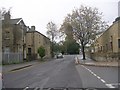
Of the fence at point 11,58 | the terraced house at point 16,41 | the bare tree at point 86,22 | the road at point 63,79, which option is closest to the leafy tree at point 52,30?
the terraced house at point 16,41

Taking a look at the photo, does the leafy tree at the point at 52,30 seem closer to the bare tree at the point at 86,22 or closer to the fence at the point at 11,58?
the bare tree at the point at 86,22

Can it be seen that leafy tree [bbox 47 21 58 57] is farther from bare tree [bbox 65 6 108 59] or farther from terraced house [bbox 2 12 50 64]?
bare tree [bbox 65 6 108 59]

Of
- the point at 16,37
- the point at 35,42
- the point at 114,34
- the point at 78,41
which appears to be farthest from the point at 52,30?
the point at 114,34

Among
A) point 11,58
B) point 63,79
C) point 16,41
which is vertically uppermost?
point 16,41

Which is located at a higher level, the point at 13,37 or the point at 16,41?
the point at 13,37

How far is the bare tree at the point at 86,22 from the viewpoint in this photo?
192 ft

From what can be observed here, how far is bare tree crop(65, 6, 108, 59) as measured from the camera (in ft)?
192

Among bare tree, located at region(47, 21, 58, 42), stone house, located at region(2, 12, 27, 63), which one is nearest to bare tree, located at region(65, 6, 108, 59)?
stone house, located at region(2, 12, 27, 63)

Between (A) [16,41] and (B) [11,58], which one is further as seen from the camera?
(A) [16,41]

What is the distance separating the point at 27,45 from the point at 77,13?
55.5 ft

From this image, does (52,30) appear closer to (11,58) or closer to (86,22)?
(86,22)

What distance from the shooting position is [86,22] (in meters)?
58.5

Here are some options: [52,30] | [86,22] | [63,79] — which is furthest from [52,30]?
[63,79]

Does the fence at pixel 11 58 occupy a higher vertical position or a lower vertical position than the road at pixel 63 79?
higher
